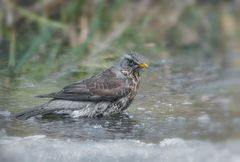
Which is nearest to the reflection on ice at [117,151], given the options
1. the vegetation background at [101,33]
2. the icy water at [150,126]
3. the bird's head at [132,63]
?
the icy water at [150,126]

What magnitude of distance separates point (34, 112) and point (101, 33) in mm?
4931

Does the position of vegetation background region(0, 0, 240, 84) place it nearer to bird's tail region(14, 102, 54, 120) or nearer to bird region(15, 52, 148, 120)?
bird region(15, 52, 148, 120)

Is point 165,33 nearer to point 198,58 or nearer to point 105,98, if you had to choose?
point 198,58

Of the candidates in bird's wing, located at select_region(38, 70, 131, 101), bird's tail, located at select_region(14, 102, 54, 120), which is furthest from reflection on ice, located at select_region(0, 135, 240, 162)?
bird's wing, located at select_region(38, 70, 131, 101)

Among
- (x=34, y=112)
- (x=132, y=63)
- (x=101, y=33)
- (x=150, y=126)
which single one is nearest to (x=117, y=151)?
(x=150, y=126)

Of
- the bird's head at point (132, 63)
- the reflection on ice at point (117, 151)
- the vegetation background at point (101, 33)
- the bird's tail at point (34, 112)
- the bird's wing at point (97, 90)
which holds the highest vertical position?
the vegetation background at point (101, 33)

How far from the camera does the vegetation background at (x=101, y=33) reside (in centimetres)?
1081

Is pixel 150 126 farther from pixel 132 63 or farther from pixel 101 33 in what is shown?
pixel 101 33

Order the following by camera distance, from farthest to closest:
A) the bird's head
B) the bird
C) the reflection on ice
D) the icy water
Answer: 1. the bird's head
2. the bird
3. the icy water
4. the reflection on ice

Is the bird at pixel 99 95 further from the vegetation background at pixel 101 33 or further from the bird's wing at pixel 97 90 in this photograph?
the vegetation background at pixel 101 33

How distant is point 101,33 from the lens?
13.0m

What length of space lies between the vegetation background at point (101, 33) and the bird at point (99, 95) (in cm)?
121

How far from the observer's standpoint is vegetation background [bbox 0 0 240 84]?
426 inches

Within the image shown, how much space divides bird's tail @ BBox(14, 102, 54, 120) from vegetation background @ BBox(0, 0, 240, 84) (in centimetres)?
154
